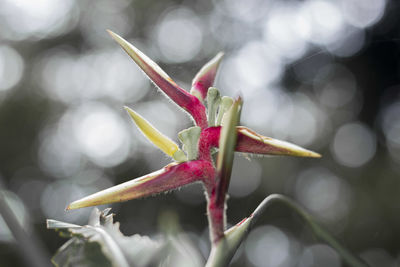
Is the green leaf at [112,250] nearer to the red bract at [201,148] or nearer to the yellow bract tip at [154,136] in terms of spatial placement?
the red bract at [201,148]

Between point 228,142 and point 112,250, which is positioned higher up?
point 228,142

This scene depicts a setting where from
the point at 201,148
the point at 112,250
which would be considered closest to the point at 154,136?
the point at 201,148

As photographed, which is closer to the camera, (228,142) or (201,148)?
(228,142)

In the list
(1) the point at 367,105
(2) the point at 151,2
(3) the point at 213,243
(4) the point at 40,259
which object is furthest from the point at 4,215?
(2) the point at 151,2

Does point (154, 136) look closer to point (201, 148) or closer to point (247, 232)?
point (201, 148)

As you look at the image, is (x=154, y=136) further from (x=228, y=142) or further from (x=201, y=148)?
(x=228, y=142)

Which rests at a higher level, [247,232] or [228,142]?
[228,142]

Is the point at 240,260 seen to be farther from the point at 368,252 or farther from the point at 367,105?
the point at 367,105
